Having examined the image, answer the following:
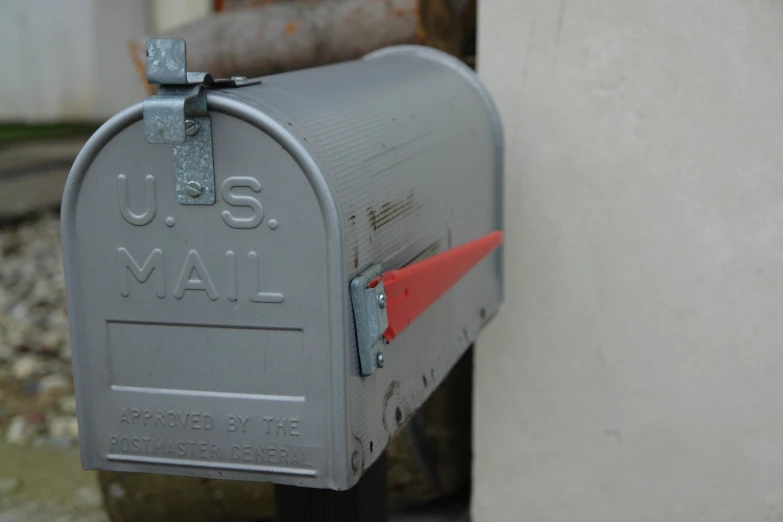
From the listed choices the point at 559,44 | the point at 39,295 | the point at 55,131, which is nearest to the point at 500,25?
the point at 559,44

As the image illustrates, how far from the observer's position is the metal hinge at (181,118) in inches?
43.5

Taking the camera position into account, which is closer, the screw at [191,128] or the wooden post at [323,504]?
the screw at [191,128]

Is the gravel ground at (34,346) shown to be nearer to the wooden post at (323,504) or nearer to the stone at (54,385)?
the stone at (54,385)

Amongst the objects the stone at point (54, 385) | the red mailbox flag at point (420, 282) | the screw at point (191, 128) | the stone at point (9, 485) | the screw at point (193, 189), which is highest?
the screw at point (191, 128)

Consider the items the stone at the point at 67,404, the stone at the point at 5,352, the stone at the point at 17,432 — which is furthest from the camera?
the stone at the point at 5,352

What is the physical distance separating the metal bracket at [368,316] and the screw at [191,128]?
26 cm

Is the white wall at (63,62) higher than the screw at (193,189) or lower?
lower

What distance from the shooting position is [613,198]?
2090mm

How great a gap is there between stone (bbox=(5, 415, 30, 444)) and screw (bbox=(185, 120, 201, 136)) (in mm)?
2266

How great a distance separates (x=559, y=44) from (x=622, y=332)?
66 cm

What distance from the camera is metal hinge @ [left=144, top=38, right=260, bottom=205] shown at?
1.11m

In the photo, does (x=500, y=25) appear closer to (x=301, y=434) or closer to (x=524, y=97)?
(x=524, y=97)

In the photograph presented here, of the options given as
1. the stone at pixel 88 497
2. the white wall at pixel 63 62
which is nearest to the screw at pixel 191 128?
the stone at pixel 88 497

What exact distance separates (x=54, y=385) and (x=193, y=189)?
247 cm
